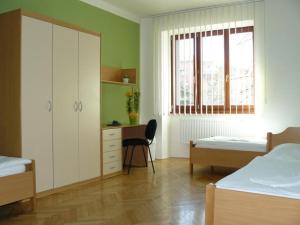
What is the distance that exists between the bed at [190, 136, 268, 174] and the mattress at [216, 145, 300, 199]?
155 centimetres

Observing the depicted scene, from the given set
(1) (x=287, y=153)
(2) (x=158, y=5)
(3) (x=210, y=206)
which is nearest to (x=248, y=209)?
(3) (x=210, y=206)

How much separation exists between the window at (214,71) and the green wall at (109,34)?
Result: 816 millimetres

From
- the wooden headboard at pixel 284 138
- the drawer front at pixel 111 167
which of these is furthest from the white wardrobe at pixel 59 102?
the wooden headboard at pixel 284 138

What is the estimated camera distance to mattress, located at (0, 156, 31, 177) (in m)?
2.91

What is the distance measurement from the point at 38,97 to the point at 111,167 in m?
1.60

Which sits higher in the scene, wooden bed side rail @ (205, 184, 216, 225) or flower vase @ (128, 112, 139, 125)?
flower vase @ (128, 112, 139, 125)

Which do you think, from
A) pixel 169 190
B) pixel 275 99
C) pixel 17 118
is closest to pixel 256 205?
pixel 169 190

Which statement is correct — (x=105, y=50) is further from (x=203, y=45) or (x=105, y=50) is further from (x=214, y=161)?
(x=214, y=161)

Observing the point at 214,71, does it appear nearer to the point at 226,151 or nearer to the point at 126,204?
the point at 226,151

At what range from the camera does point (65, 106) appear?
3912 millimetres

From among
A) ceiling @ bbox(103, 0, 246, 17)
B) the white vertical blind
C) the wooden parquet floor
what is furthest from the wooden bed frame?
ceiling @ bbox(103, 0, 246, 17)

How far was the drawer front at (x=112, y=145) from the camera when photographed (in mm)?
4547

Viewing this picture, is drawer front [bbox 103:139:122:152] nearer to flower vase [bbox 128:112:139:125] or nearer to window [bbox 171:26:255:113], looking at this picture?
flower vase [bbox 128:112:139:125]

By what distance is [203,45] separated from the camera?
5.80m
